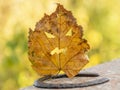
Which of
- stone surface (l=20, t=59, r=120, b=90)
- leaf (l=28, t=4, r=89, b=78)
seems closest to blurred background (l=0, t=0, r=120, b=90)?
stone surface (l=20, t=59, r=120, b=90)

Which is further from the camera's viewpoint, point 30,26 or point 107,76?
point 30,26

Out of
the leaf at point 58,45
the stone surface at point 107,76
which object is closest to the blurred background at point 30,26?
the stone surface at point 107,76

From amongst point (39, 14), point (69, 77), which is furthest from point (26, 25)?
point (69, 77)

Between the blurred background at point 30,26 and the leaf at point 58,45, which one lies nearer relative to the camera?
the leaf at point 58,45

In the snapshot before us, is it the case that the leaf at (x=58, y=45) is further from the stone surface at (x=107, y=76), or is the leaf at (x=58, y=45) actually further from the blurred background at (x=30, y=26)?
the blurred background at (x=30, y=26)

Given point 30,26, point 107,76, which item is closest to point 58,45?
point 107,76

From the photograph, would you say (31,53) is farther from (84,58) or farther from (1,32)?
(1,32)

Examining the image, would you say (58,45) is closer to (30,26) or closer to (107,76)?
(107,76)
